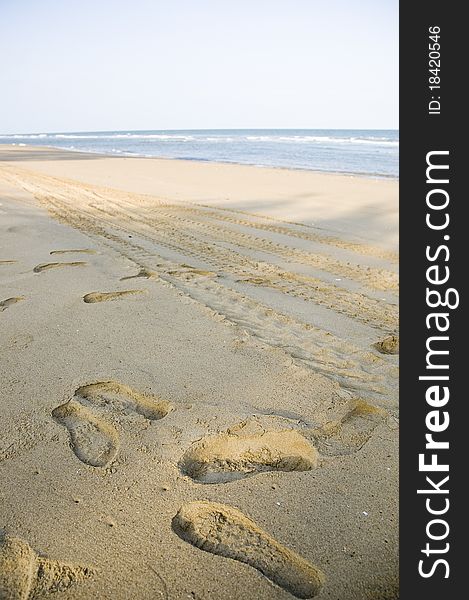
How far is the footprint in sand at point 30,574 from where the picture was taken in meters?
1.36

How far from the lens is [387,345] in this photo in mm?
3152

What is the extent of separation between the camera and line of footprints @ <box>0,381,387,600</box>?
1.42 metres

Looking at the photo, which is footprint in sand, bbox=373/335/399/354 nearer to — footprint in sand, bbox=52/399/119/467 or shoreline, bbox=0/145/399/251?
footprint in sand, bbox=52/399/119/467

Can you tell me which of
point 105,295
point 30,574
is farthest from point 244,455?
point 105,295

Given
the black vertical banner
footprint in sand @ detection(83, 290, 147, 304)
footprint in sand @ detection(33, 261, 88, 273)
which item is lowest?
footprint in sand @ detection(83, 290, 147, 304)

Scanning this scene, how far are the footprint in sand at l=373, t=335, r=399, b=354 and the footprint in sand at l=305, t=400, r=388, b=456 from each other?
771 mm

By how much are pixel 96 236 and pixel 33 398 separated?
3.86 m

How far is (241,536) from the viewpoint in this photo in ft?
5.17

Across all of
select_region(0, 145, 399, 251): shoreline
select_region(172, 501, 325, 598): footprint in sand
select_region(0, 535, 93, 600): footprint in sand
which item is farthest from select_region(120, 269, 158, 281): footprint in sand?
select_region(0, 145, 399, 251): shoreline

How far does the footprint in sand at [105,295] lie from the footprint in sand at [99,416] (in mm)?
1299

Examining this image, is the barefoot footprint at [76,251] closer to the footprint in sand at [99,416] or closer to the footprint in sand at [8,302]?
the footprint in sand at [8,302]

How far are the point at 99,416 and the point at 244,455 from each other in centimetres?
67

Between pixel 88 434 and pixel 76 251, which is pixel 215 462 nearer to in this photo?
pixel 88 434

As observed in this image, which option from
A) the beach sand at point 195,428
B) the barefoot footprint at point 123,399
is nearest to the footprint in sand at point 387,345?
the beach sand at point 195,428
